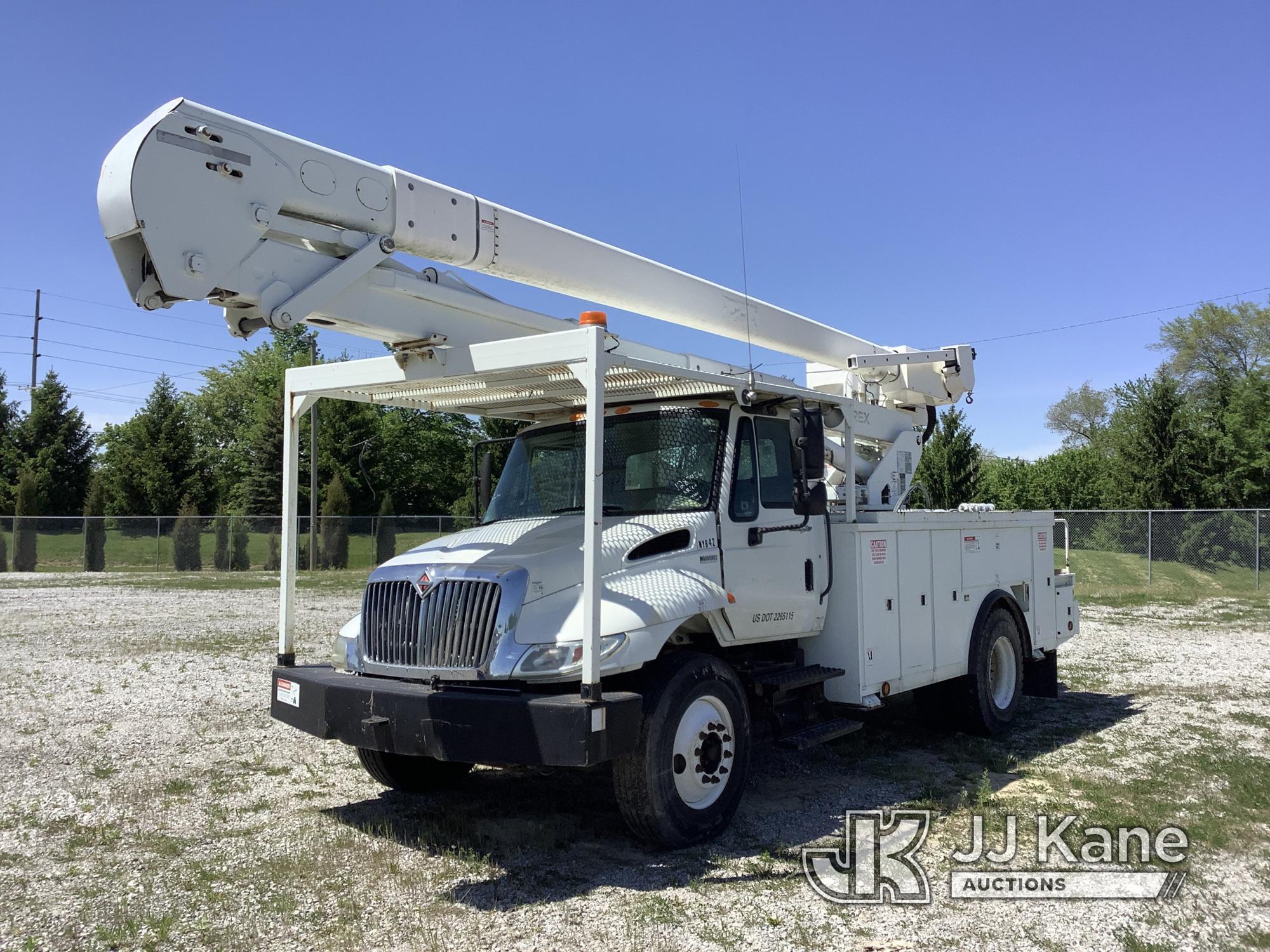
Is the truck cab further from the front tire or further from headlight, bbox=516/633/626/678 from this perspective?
the front tire

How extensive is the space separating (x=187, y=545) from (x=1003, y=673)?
28559 millimetres

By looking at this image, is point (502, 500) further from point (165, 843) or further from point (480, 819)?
point (165, 843)

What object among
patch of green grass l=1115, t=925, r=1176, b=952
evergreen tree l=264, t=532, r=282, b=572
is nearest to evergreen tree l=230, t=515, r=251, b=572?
evergreen tree l=264, t=532, r=282, b=572

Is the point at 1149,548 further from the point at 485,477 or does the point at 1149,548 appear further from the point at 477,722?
the point at 477,722

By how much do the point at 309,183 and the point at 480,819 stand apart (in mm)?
3947

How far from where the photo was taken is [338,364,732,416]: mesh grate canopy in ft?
19.0

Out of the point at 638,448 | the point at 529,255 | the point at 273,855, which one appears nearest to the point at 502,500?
the point at 638,448

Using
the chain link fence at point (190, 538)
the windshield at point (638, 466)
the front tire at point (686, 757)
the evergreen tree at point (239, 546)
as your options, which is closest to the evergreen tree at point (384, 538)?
the chain link fence at point (190, 538)

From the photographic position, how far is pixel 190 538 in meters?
31.1

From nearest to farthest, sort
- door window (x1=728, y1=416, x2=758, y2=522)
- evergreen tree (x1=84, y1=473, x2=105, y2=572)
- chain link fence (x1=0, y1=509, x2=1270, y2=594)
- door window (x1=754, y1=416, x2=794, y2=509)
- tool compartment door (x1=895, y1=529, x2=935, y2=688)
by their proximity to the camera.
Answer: door window (x1=728, y1=416, x2=758, y2=522) < door window (x1=754, y1=416, x2=794, y2=509) < tool compartment door (x1=895, y1=529, x2=935, y2=688) < chain link fence (x1=0, y1=509, x2=1270, y2=594) < evergreen tree (x1=84, y1=473, x2=105, y2=572)

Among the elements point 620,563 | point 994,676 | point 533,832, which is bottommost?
point 533,832

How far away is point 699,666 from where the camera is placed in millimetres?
5461

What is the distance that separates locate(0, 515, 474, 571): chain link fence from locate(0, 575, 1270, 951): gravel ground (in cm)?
2009

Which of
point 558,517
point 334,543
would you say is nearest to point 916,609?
point 558,517
